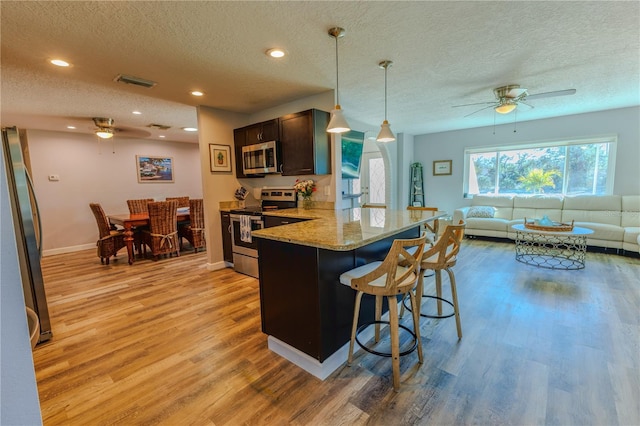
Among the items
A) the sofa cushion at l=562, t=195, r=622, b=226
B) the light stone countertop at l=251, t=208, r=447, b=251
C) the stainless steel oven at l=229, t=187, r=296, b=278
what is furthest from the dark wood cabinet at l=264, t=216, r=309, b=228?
the sofa cushion at l=562, t=195, r=622, b=226

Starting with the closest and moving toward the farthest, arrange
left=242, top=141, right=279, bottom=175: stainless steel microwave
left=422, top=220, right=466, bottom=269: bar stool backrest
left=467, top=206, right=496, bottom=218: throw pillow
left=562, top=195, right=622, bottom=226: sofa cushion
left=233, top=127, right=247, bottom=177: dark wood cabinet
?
left=422, top=220, right=466, bottom=269: bar stool backrest, left=242, top=141, right=279, bottom=175: stainless steel microwave, left=233, top=127, right=247, bottom=177: dark wood cabinet, left=562, top=195, right=622, bottom=226: sofa cushion, left=467, top=206, right=496, bottom=218: throw pillow

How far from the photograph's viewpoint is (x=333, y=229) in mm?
2084

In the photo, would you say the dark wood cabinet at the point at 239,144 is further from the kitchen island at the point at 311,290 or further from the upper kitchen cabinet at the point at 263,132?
the kitchen island at the point at 311,290

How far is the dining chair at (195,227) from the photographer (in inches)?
198

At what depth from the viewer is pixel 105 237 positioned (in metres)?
4.54

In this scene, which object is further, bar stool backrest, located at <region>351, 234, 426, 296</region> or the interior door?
the interior door

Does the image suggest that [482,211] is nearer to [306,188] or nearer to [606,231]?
[606,231]

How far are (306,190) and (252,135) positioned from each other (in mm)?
1248

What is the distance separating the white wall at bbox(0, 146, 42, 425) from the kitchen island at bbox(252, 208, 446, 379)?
1193mm

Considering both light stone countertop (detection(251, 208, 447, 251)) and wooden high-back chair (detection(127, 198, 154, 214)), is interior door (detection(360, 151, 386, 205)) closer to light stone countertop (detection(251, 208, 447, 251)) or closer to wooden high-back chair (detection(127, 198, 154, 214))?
light stone countertop (detection(251, 208, 447, 251))

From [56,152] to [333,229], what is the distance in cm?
624

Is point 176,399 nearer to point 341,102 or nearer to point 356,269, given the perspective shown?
point 356,269

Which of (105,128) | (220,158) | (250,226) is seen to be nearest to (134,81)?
(220,158)

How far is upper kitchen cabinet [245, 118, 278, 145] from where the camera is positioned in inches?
150
